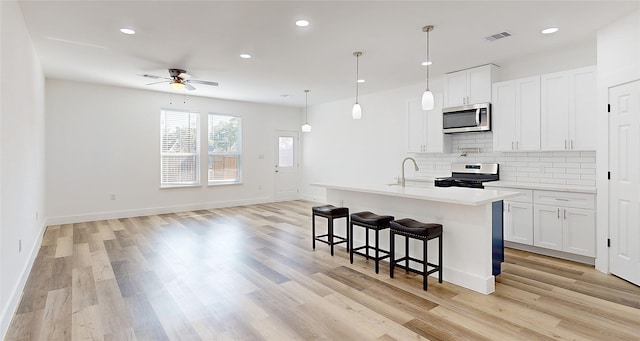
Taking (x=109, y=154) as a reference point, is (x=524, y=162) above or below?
below

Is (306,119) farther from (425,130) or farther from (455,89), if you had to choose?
(455,89)

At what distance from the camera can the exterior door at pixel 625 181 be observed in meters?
3.22

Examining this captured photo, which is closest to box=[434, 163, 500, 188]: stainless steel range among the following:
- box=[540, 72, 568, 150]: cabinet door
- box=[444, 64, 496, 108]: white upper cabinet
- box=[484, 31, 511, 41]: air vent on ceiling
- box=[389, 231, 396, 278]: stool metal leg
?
box=[540, 72, 568, 150]: cabinet door

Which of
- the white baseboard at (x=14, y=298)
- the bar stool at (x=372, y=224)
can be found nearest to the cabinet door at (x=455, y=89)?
the bar stool at (x=372, y=224)

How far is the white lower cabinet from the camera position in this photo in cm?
383

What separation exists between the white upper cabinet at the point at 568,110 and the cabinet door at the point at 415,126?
189cm

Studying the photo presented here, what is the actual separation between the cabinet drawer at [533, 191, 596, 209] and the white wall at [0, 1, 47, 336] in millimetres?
5425

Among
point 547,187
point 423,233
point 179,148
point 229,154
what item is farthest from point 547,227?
point 179,148

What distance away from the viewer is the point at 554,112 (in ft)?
14.1

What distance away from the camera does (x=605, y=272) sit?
3.56 m

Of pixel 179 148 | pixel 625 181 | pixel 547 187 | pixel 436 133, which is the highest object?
pixel 436 133

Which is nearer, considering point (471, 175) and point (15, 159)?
point (15, 159)

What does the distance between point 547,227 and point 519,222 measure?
324 millimetres

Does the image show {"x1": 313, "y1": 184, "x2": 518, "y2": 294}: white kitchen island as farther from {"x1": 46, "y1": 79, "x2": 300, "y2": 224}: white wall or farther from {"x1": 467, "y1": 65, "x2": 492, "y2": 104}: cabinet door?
{"x1": 46, "y1": 79, "x2": 300, "y2": 224}: white wall
